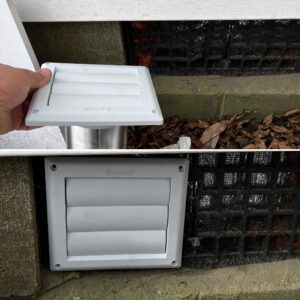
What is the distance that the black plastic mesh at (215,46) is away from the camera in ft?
6.84

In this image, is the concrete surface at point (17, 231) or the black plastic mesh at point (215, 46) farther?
the black plastic mesh at point (215, 46)

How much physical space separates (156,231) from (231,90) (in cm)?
71

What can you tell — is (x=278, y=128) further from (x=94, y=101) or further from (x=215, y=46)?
(x=94, y=101)

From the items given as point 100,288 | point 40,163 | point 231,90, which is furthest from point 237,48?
point 100,288

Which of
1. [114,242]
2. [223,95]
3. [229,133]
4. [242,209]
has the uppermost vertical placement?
[223,95]

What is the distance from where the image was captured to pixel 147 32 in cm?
209

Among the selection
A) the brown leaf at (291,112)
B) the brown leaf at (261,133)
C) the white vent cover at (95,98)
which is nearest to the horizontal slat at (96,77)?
the white vent cover at (95,98)

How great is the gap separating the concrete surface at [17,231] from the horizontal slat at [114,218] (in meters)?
0.17

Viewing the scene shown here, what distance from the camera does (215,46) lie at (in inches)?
83.4

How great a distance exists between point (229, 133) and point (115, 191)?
59cm

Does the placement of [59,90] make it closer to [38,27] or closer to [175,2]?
[38,27]

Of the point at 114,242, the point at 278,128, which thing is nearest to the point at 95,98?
the point at 114,242

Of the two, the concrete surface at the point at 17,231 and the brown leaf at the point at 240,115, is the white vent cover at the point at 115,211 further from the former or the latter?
the brown leaf at the point at 240,115

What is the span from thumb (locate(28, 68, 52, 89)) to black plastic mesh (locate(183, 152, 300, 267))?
66cm
